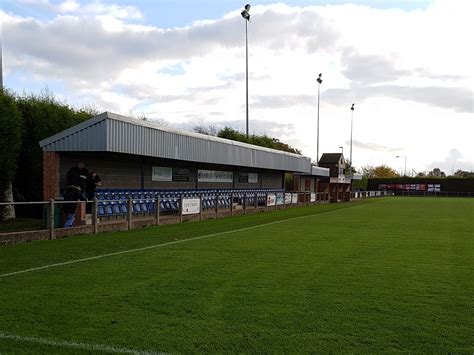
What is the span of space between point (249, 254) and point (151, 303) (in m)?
4.75

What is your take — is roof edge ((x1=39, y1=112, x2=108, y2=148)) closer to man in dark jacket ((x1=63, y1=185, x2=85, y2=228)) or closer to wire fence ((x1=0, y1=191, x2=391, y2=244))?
wire fence ((x1=0, y1=191, x2=391, y2=244))

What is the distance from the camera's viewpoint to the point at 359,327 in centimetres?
559

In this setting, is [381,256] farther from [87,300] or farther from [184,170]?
[184,170]

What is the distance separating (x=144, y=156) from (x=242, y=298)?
53.3 ft

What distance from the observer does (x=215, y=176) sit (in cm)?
3044

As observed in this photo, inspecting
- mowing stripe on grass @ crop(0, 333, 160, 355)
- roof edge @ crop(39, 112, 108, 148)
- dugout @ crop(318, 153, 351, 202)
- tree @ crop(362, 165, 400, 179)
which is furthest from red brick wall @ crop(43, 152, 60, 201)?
tree @ crop(362, 165, 400, 179)

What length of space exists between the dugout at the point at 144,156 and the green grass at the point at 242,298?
5.80 metres

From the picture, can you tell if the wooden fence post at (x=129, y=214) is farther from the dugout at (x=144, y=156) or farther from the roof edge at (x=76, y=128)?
the roof edge at (x=76, y=128)

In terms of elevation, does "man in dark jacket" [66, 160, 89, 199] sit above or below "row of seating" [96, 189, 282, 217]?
above

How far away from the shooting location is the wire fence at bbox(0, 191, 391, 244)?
13.5 metres

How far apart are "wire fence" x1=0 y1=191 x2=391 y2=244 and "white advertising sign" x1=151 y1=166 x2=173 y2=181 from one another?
9.19ft

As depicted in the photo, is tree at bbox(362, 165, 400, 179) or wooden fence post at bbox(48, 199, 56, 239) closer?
wooden fence post at bbox(48, 199, 56, 239)

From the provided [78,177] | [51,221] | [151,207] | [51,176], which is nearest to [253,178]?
[151,207]

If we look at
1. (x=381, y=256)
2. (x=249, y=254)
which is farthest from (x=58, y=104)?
(x=381, y=256)
